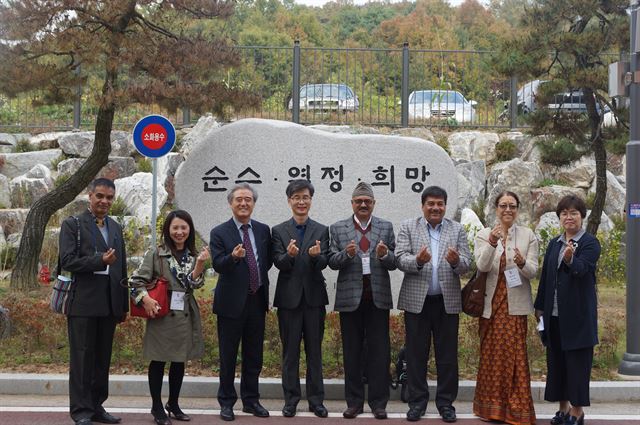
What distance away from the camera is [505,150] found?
16609 mm

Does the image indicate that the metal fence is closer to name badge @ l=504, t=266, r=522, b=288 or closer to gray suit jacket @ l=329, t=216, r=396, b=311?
gray suit jacket @ l=329, t=216, r=396, b=311

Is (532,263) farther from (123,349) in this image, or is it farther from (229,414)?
(123,349)

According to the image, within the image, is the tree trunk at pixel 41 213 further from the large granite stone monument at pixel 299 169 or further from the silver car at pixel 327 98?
the silver car at pixel 327 98

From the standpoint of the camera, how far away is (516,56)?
10.9 metres

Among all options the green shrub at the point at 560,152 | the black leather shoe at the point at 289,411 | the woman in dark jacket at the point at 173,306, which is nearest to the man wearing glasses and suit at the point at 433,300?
the black leather shoe at the point at 289,411

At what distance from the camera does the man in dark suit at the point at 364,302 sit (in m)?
6.42

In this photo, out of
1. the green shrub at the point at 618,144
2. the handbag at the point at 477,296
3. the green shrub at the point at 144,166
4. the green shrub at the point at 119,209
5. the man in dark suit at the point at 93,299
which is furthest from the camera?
the green shrub at the point at 144,166

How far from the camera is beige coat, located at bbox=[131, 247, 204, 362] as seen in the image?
5.98 m

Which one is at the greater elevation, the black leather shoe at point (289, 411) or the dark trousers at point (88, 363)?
the dark trousers at point (88, 363)

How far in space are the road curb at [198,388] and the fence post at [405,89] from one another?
33.0 ft

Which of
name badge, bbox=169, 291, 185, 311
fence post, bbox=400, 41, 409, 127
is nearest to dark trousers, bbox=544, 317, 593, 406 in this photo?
name badge, bbox=169, 291, 185, 311

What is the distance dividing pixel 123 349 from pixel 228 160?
215 cm

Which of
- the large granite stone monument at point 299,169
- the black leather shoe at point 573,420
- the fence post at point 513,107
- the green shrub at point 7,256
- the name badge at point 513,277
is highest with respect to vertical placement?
the fence post at point 513,107

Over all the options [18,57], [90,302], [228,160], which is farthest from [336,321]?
[18,57]
